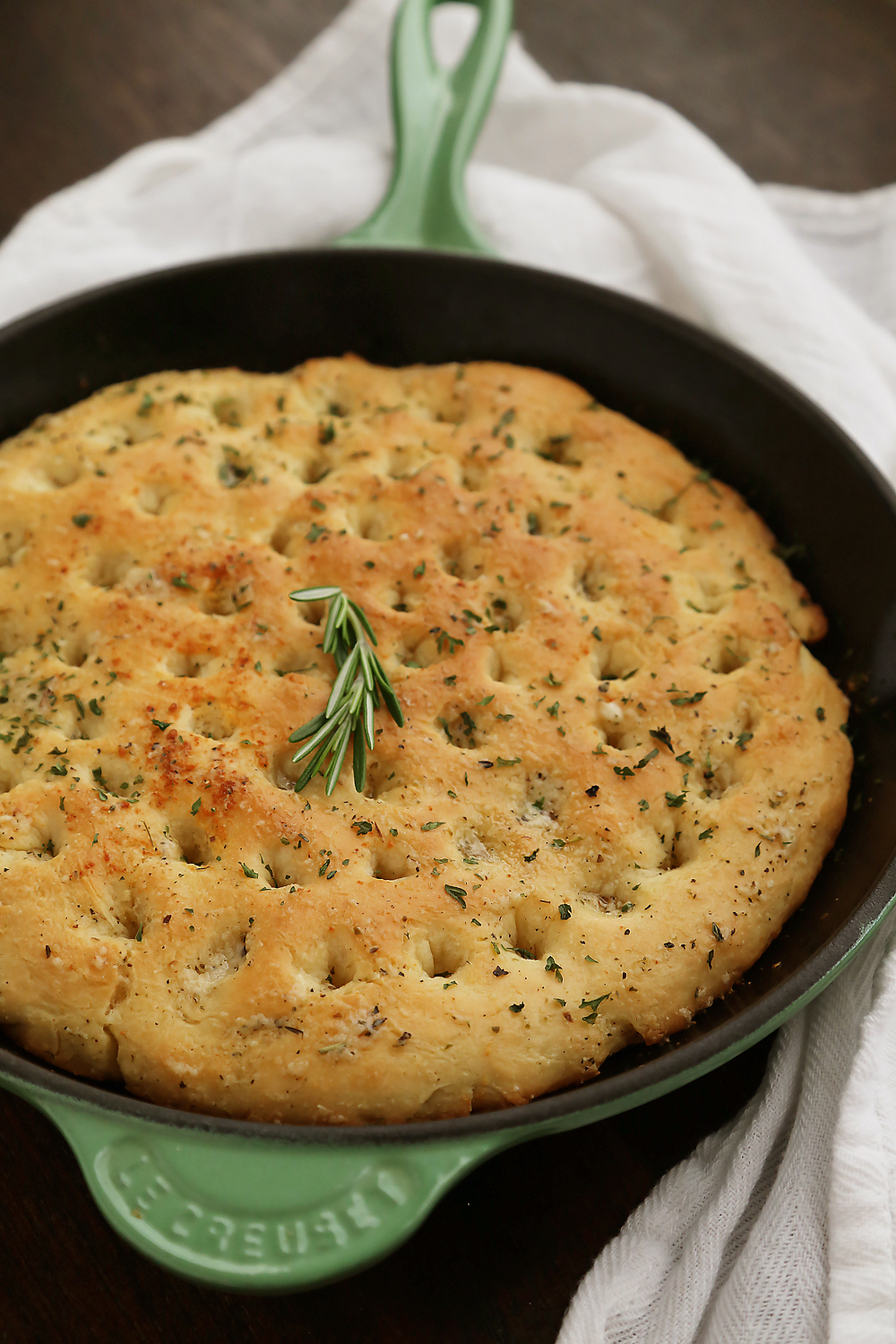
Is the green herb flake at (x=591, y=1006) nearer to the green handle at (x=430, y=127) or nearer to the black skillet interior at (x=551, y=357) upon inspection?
the black skillet interior at (x=551, y=357)

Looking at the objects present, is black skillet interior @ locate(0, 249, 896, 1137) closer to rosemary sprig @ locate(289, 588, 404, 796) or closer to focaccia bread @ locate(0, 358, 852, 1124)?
focaccia bread @ locate(0, 358, 852, 1124)

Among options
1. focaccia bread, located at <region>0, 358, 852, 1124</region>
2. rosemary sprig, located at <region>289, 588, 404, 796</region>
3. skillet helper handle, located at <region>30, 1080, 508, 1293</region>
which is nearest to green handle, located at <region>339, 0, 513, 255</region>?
focaccia bread, located at <region>0, 358, 852, 1124</region>

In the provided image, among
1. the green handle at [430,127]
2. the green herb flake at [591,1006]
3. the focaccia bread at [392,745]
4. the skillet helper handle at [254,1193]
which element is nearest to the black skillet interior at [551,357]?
the focaccia bread at [392,745]

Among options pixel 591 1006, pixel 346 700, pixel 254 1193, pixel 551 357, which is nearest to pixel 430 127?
pixel 551 357

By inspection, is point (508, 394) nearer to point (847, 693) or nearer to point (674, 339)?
point (674, 339)

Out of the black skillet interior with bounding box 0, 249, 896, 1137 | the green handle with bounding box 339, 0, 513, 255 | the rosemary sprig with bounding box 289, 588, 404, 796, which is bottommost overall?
the rosemary sprig with bounding box 289, 588, 404, 796

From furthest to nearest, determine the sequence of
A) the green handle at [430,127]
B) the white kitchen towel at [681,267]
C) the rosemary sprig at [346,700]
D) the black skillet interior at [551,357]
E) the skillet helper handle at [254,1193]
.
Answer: the green handle at [430,127] < the black skillet interior at [551,357] < the rosemary sprig at [346,700] < the white kitchen towel at [681,267] < the skillet helper handle at [254,1193]

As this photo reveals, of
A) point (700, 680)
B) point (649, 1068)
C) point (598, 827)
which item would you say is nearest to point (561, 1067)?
point (649, 1068)
